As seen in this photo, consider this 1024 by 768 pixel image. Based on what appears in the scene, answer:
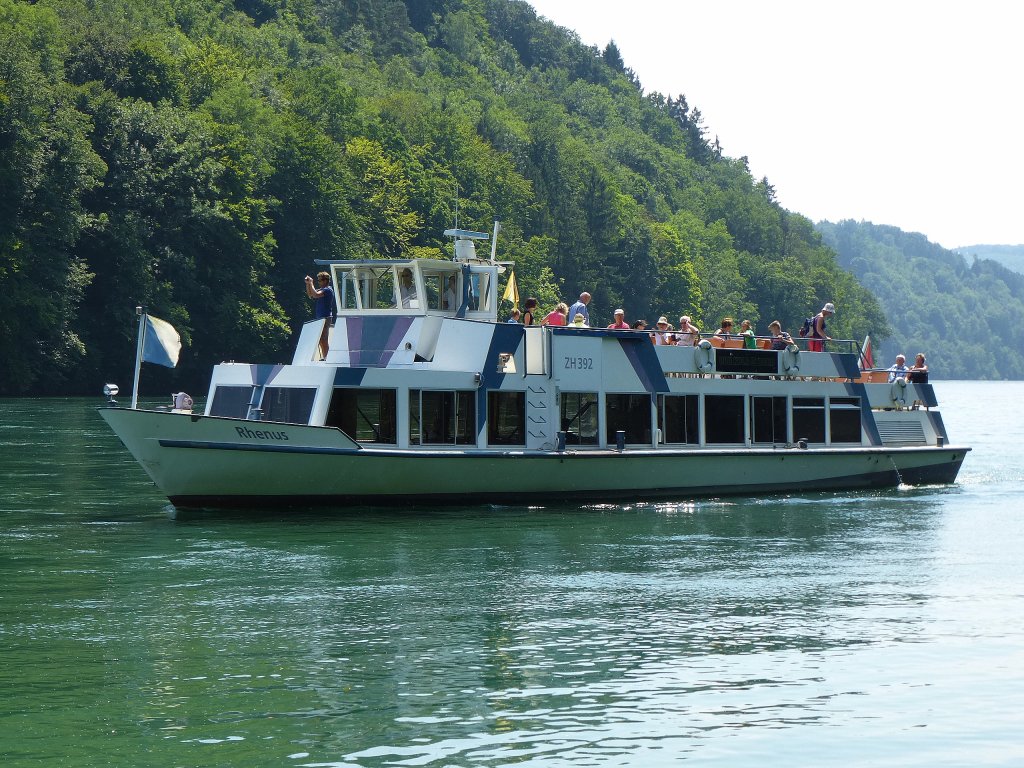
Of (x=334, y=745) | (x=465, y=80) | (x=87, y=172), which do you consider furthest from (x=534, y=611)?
(x=465, y=80)

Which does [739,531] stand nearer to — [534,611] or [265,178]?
[534,611]

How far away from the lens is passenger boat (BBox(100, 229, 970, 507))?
24.7 metres

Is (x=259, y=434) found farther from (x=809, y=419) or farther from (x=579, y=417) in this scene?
(x=809, y=419)

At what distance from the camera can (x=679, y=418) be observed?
2959cm

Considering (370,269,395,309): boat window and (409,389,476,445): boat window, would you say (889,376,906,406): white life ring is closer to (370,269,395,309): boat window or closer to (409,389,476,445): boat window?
(409,389,476,445): boat window

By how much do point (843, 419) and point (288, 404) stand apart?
12775 millimetres

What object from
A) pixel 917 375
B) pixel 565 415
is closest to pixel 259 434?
pixel 565 415

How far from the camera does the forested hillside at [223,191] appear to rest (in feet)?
216

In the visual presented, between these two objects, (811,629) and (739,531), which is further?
(739,531)

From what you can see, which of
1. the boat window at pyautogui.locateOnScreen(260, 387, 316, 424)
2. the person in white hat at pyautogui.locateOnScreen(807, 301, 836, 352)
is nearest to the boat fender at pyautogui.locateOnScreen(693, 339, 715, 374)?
the person in white hat at pyautogui.locateOnScreen(807, 301, 836, 352)

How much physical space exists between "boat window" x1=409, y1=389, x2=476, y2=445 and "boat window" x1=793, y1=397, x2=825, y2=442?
830cm

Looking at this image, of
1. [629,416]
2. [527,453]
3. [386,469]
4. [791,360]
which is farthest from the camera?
[791,360]

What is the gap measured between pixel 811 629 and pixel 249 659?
618 centimetres

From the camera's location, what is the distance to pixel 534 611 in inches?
696
